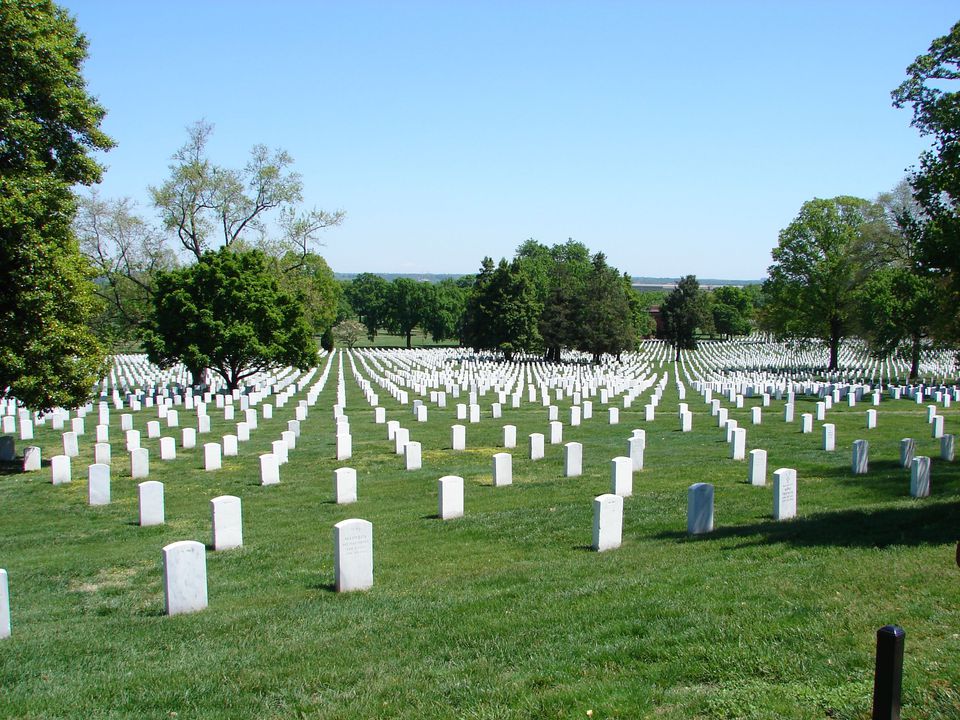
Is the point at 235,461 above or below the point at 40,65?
below

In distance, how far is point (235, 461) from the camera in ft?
68.5

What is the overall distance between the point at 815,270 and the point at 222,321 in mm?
A: 44875

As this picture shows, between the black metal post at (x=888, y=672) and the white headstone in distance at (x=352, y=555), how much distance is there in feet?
19.9

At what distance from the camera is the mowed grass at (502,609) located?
542 centimetres

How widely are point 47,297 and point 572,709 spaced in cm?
1691

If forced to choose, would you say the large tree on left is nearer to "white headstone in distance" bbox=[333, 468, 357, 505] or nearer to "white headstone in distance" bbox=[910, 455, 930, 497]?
"white headstone in distance" bbox=[333, 468, 357, 505]

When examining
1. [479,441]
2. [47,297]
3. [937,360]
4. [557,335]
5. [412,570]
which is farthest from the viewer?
[557,335]

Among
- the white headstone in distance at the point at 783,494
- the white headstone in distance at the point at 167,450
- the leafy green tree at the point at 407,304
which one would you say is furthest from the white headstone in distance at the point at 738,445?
the leafy green tree at the point at 407,304

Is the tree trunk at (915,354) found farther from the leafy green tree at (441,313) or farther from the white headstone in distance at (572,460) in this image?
the leafy green tree at (441,313)

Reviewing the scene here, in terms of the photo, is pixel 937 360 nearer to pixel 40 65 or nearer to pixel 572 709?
pixel 40 65

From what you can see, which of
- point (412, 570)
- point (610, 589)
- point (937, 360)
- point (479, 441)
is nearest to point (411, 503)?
point (412, 570)

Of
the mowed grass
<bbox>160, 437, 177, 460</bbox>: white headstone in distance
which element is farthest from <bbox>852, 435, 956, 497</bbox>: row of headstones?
<bbox>160, 437, 177, 460</bbox>: white headstone in distance

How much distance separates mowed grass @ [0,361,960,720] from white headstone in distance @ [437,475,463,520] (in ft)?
1.21

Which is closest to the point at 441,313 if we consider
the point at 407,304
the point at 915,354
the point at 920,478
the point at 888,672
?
the point at 407,304
